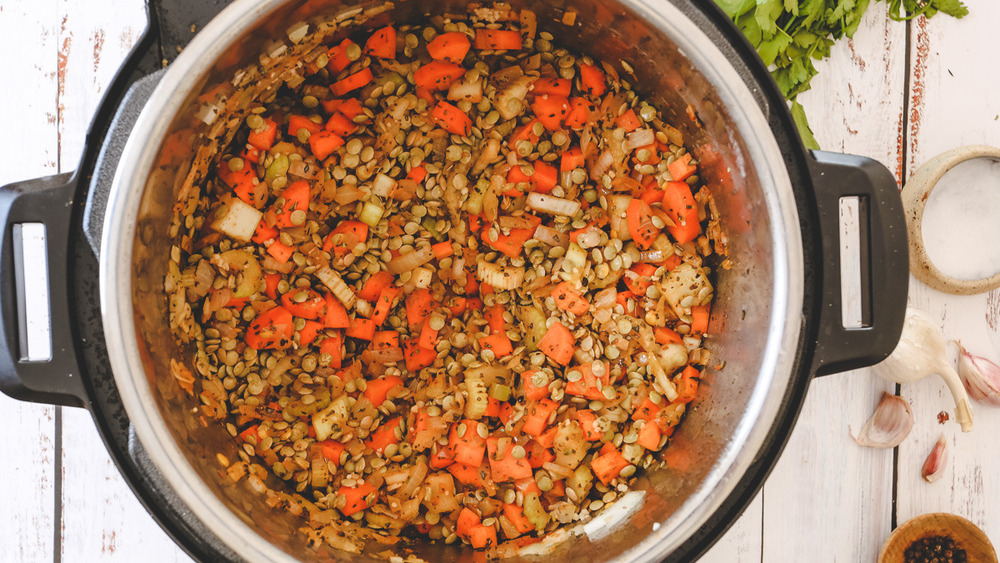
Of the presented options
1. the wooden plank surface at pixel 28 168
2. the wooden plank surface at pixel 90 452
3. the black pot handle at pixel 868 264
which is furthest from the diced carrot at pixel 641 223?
the wooden plank surface at pixel 28 168

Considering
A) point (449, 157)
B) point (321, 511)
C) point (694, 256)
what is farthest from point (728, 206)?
point (321, 511)

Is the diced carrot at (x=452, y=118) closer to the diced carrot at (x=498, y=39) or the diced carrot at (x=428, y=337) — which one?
the diced carrot at (x=498, y=39)

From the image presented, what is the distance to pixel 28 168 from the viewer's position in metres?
1.47

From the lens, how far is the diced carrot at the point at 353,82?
1.29 metres

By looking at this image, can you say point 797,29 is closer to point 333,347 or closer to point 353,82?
point 353,82

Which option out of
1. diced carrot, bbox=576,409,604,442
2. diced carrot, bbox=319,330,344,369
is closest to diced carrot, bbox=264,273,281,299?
diced carrot, bbox=319,330,344,369

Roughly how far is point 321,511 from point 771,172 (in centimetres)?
104

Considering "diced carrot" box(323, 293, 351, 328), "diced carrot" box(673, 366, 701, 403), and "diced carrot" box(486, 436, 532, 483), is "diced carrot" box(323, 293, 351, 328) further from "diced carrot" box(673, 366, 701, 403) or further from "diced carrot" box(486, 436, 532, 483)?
"diced carrot" box(673, 366, 701, 403)

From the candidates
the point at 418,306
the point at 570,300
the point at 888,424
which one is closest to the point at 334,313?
the point at 418,306

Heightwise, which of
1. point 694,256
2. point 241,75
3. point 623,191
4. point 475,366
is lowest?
point 475,366

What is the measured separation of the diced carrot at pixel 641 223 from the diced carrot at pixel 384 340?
1.80 feet

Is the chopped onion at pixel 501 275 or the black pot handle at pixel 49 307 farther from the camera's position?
the chopped onion at pixel 501 275

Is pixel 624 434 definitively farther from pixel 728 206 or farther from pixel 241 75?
pixel 241 75

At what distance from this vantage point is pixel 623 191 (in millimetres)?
1354
